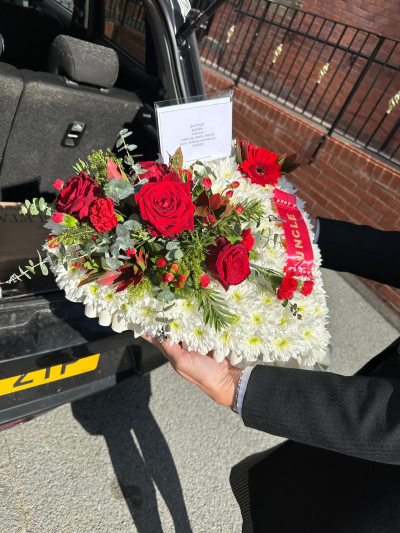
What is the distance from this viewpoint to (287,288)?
1.08 meters

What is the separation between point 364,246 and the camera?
1628 millimetres

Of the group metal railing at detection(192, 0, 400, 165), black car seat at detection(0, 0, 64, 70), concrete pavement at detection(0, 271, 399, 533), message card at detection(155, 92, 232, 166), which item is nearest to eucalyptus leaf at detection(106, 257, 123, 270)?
message card at detection(155, 92, 232, 166)

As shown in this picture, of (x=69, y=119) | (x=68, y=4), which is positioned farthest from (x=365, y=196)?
(x=68, y=4)

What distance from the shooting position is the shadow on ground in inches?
72.7

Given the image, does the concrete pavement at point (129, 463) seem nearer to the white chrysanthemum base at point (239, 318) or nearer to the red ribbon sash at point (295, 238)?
the white chrysanthemum base at point (239, 318)

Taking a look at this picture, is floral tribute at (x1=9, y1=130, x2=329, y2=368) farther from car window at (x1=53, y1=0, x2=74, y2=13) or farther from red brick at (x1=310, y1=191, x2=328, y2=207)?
red brick at (x1=310, y1=191, x2=328, y2=207)

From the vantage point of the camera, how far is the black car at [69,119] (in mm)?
1432

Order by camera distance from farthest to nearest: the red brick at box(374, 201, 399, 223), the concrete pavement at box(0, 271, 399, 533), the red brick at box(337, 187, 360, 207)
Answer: the red brick at box(337, 187, 360, 207) → the red brick at box(374, 201, 399, 223) → the concrete pavement at box(0, 271, 399, 533)

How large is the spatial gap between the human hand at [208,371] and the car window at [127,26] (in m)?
2.15

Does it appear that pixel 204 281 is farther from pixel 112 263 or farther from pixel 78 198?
pixel 78 198

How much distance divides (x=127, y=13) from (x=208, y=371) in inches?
98.1

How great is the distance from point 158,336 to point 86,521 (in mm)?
1144

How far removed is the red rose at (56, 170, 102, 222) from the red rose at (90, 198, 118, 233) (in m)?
0.03

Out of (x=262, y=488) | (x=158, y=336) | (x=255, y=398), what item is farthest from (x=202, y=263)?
(x=262, y=488)
